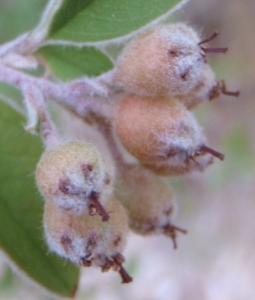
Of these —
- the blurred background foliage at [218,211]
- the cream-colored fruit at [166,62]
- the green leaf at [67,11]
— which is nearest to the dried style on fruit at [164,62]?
the cream-colored fruit at [166,62]

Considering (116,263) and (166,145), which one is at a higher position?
(166,145)

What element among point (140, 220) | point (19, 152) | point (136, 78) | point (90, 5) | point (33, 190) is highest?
point (90, 5)

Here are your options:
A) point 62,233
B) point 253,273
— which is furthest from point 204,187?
point 62,233

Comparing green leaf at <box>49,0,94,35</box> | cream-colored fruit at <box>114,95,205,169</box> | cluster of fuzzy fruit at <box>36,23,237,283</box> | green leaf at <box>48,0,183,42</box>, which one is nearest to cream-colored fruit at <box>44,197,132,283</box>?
cluster of fuzzy fruit at <box>36,23,237,283</box>

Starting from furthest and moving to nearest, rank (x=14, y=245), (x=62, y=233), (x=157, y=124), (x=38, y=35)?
1. (x=38, y=35)
2. (x=14, y=245)
3. (x=157, y=124)
4. (x=62, y=233)

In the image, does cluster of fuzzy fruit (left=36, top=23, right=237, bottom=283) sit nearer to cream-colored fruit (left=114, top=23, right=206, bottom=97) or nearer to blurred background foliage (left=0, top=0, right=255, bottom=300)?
cream-colored fruit (left=114, top=23, right=206, bottom=97)

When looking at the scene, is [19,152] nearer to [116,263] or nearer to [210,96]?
[116,263]
